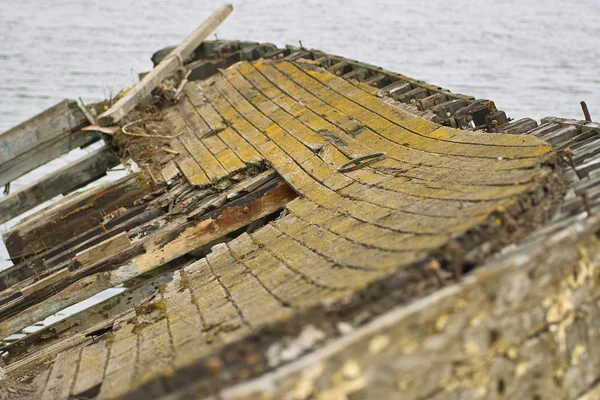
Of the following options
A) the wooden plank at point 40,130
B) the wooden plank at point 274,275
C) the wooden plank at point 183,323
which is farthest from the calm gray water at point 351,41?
the wooden plank at point 183,323

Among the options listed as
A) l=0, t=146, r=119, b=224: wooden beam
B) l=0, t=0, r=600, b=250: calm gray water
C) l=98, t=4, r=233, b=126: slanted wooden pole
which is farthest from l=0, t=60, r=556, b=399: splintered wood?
l=0, t=0, r=600, b=250: calm gray water

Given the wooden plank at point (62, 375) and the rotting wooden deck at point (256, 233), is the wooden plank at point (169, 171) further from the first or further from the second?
the wooden plank at point (62, 375)

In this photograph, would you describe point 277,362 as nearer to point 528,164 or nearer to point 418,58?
point 528,164

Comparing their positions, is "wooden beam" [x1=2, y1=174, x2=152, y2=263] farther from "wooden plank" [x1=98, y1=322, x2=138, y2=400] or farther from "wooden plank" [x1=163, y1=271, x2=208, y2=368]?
"wooden plank" [x1=98, y1=322, x2=138, y2=400]

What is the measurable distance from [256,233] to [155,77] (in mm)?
5602

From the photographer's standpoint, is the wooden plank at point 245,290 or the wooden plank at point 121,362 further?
the wooden plank at point 121,362

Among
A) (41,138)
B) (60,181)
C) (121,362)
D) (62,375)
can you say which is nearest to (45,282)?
(62,375)

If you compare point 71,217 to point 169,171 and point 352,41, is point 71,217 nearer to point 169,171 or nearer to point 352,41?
point 169,171

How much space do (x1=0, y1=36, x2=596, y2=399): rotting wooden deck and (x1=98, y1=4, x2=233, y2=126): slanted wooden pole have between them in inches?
11.2

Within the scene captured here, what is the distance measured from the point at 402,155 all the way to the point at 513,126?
109cm

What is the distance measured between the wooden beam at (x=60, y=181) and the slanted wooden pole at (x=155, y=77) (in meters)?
0.53

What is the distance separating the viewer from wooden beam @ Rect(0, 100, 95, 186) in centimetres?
1187

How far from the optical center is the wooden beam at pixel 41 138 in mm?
11867

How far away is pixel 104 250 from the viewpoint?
8.16 metres
